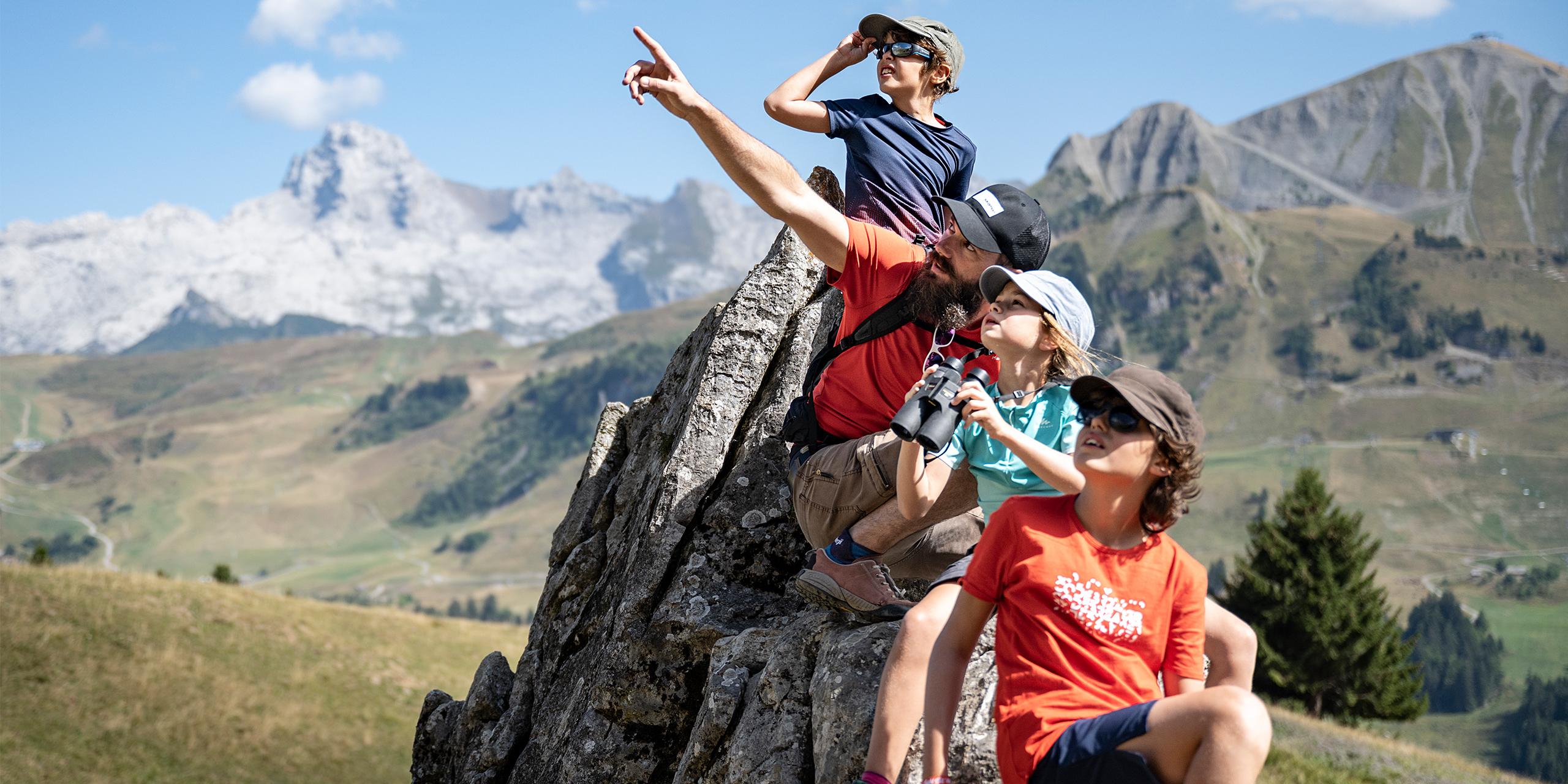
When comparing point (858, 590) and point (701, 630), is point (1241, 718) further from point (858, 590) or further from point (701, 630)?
point (701, 630)

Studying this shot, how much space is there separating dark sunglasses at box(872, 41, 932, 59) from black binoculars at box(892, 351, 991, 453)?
362 cm

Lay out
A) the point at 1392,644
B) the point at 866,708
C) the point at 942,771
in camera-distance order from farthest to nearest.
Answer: the point at 1392,644 → the point at 866,708 → the point at 942,771

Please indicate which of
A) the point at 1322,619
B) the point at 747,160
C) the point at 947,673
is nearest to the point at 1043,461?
the point at 947,673

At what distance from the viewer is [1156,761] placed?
4.98 m

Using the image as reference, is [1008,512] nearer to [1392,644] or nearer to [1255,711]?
[1255,711]

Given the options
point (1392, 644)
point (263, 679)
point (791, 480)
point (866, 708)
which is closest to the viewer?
point (866, 708)

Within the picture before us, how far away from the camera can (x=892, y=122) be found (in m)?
9.12

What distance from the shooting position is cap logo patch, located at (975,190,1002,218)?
765 cm

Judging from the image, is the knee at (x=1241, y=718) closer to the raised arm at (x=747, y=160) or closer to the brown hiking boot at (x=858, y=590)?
the brown hiking boot at (x=858, y=590)

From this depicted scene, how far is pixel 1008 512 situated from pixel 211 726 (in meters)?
33.3

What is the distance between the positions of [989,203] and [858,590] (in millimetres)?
2829

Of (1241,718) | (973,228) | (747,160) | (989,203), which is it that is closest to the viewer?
(1241,718)

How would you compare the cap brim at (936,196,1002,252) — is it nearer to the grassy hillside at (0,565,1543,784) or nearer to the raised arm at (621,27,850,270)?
the raised arm at (621,27,850,270)

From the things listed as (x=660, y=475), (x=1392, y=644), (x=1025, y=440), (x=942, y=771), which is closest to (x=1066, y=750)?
(x=942, y=771)
